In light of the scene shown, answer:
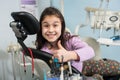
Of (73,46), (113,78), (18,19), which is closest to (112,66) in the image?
(113,78)

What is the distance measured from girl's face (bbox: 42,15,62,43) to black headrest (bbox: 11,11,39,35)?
0.26m

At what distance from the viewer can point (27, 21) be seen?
708mm

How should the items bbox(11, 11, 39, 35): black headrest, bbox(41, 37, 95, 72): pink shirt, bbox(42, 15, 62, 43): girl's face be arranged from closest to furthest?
bbox(11, 11, 39, 35): black headrest
bbox(41, 37, 95, 72): pink shirt
bbox(42, 15, 62, 43): girl's face

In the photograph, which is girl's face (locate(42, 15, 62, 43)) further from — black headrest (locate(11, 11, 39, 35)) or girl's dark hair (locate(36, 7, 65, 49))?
black headrest (locate(11, 11, 39, 35))

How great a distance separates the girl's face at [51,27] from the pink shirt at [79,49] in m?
0.08

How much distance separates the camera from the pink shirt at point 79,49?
2.88 feet

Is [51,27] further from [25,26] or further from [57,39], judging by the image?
[25,26]

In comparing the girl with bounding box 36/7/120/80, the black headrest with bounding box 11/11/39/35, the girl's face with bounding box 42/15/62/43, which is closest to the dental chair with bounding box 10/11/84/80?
the black headrest with bounding box 11/11/39/35

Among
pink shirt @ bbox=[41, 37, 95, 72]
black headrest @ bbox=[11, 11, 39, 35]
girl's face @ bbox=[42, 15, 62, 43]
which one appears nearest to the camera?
black headrest @ bbox=[11, 11, 39, 35]

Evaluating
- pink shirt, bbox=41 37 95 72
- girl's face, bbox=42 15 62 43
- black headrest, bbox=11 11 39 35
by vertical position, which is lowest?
pink shirt, bbox=41 37 95 72

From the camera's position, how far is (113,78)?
129cm

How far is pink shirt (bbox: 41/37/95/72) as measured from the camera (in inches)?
34.6

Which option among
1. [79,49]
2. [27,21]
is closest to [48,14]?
[79,49]

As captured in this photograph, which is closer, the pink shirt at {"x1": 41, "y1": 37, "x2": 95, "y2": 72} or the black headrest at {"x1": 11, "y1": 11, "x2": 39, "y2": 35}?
the black headrest at {"x1": 11, "y1": 11, "x2": 39, "y2": 35}
